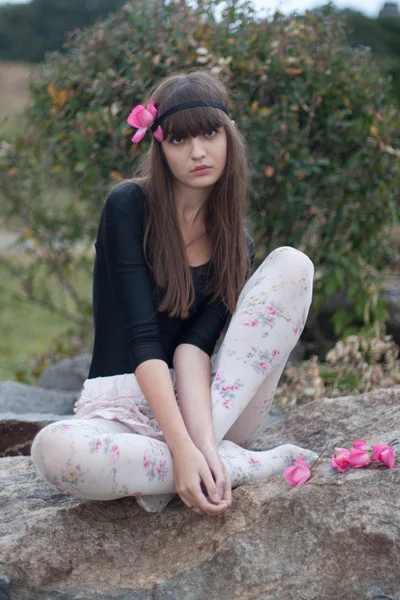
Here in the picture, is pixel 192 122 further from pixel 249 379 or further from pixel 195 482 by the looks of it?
pixel 195 482

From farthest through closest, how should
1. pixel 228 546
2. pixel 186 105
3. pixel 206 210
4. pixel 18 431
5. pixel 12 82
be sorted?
pixel 12 82 < pixel 18 431 < pixel 206 210 < pixel 186 105 < pixel 228 546

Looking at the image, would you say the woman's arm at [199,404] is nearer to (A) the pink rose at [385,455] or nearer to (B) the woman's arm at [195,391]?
(B) the woman's arm at [195,391]

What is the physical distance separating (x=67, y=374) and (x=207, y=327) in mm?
2105

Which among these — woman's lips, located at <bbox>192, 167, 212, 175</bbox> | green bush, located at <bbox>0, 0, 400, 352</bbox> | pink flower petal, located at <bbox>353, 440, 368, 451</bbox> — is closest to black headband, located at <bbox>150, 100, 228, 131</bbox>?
woman's lips, located at <bbox>192, 167, 212, 175</bbox>

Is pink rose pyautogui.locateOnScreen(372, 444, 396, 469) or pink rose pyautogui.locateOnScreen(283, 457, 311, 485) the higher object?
pink rose pyautogui.locateOnScreen(372, 444, 396, 469)

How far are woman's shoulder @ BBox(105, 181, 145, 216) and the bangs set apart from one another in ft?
0.68

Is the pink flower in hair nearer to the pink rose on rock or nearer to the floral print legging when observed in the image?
the floral print legging

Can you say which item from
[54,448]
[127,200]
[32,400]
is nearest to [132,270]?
[127,200]

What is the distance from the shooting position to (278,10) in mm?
3648

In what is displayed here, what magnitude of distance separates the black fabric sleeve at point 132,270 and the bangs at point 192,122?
228mm

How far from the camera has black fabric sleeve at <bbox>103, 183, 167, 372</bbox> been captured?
2.04 m

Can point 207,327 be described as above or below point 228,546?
above

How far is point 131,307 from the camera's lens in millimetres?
2074

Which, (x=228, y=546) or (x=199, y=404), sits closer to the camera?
(x=228, y=546)
